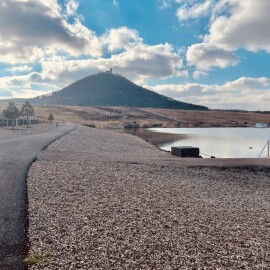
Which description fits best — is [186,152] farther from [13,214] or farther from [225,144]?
[225,144]

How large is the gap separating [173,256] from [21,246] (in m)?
5.39

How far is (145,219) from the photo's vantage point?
15.7 m

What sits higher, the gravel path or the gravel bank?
the gravel path

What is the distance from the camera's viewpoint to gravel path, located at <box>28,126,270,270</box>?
11650 mm

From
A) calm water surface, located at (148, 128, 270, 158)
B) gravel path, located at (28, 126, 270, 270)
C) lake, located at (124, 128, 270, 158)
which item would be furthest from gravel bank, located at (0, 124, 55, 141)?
gravel path, located at (28, 126, 270, 270)

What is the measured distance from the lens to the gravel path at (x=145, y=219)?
11.6 m

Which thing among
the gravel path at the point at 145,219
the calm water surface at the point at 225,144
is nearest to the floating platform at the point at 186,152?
the gravel path at the point at 145,219

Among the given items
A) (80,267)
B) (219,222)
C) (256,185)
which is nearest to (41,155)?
(256,185)

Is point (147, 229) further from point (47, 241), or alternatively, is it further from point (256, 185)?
point (256, 185)

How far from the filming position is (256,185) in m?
26.9

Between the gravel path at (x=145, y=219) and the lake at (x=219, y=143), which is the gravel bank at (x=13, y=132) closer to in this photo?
the lake at (x=219, y=143)

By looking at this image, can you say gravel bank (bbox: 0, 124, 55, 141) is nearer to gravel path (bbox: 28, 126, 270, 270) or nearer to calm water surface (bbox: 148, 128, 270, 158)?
calm water surface (bbox: 148, 128, 270, 158)

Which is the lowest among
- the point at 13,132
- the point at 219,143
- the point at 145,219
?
the point at 219,143

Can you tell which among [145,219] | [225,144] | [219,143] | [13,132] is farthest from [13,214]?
[219,143]
